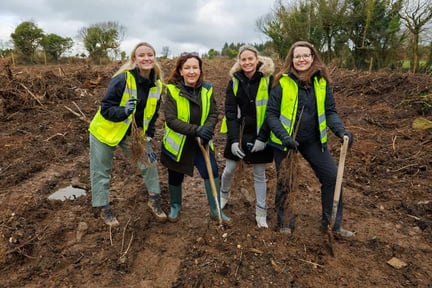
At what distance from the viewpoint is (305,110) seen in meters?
3.02

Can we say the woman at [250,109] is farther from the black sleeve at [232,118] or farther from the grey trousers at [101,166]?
the grey trousers at [101,166]

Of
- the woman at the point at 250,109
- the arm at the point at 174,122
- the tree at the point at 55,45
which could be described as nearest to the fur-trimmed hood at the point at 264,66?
the woman at the point at 250,109

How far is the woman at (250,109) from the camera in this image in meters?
3.16

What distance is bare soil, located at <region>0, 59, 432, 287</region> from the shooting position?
2844mm

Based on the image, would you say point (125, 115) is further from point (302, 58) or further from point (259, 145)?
point (302, 58)

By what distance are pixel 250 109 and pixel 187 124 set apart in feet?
2.18

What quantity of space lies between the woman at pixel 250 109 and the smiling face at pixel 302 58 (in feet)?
0.95

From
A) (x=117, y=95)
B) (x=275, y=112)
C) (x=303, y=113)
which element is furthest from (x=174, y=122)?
(x=303, y=113)

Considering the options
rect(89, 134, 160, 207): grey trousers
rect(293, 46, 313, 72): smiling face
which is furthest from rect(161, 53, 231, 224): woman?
rect(293, 46, 313, 72): smiling face

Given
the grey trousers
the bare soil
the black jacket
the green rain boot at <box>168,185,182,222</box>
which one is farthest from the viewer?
the green rain boot at <box>168,185,182,222</box>

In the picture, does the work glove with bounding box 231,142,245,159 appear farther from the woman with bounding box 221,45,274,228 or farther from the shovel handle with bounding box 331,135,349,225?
the shovel handle with bounding box 331,135,349,225

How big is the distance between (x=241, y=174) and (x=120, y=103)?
1.59m

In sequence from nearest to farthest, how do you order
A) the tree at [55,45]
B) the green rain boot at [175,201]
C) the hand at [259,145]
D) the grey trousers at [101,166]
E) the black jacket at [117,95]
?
1. the black jacket at [117,95]
2. the hand at [259,145]
3. the grey trousers at [101,166]
4. the green rain boot at [175,201]
5. the tree at [55,45]

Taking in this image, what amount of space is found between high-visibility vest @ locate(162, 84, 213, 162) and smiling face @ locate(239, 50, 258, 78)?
403 mm
